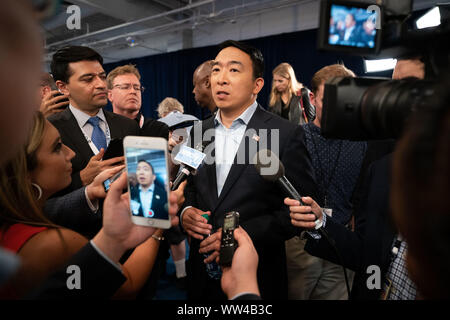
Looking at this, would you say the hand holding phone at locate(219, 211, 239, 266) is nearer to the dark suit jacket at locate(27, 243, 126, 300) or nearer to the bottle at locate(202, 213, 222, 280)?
the dark suit jacket at locate(27, 243, 126, 300)

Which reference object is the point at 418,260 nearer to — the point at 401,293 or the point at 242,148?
the point at 401,293

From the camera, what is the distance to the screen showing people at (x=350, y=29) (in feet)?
2.27

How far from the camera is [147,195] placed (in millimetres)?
790

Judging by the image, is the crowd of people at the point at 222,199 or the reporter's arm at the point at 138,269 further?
the reporter's arm at the point at 138,269

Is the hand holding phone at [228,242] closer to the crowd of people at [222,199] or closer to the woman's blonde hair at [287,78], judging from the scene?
the crowd of people at [222,199]

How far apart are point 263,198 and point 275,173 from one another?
A: 382mm

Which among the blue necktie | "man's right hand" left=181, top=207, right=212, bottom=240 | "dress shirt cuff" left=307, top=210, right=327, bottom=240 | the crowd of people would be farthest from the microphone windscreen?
the blue necktie

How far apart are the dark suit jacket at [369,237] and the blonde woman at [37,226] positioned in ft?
1.96

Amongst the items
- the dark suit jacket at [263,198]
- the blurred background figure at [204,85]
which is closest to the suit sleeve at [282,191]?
the dark suit jacket at [263,198]

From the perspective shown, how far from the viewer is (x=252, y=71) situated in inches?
59.2

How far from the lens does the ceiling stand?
18.3 ft

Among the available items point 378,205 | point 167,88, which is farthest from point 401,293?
point 167,88

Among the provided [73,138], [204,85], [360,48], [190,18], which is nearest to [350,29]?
[360,48]

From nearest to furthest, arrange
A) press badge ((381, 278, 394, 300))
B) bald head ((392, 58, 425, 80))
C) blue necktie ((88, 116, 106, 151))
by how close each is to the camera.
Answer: press badge ((381, 278, 394, 300)), bald head ((392, 58, 425, 80)), blue necktie ((88, 116, 106, 151))
